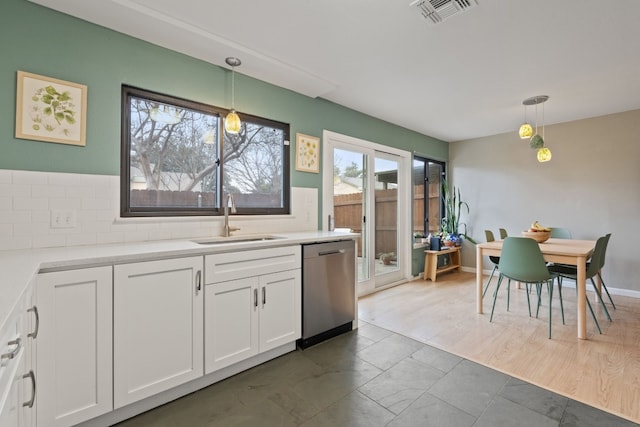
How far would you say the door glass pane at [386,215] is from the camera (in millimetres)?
4262

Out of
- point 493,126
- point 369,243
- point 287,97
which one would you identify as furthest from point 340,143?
point 493,126

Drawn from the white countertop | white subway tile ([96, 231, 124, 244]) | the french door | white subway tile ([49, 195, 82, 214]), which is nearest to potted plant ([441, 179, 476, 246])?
the french door

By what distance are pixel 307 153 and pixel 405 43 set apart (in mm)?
1366

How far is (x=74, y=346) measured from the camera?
1.41 meters

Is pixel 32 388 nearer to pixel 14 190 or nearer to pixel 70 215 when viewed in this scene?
pixel 70 215

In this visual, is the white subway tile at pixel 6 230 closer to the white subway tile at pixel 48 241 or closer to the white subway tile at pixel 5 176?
the white subway tile at pixel 48 241

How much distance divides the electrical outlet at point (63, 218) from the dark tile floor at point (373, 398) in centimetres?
119

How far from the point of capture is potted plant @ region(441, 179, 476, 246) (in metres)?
5.23

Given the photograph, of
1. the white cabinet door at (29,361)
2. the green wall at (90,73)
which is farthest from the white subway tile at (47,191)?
the white cabinet door at (29,361)

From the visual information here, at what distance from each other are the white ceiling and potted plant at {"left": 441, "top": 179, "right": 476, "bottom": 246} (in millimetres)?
2231

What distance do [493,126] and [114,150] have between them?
482 cm

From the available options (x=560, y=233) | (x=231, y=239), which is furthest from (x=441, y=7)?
(x=560, y=233)

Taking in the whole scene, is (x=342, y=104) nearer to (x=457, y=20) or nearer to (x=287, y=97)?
(x=287, y=97)

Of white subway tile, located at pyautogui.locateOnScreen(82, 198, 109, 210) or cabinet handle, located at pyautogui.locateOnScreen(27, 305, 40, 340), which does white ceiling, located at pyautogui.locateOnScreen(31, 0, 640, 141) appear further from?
cabinet handle, located at pyautogui.locateOnScreen(27, 305, 40, 340)
